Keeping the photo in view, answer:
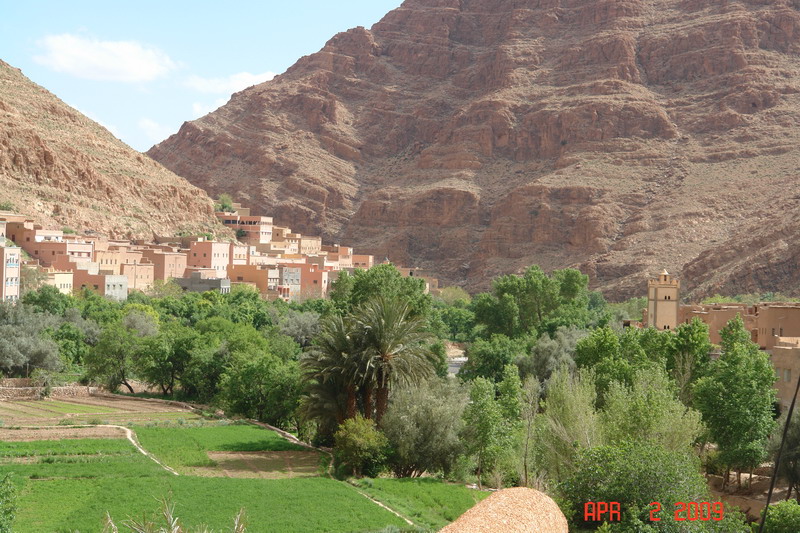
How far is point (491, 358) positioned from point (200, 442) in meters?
21.1

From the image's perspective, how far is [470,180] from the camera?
141375mm

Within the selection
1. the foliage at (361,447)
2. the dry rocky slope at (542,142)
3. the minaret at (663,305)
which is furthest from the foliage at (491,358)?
the dry rocky slope at (542,142)

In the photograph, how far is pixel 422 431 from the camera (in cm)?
2947

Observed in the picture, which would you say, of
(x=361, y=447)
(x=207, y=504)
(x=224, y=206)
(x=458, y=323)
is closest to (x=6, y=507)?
(x=207, y=504)

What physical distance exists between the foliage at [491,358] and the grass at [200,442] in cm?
1589

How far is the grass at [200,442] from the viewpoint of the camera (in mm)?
30781

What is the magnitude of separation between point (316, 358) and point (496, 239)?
9846 centimetres

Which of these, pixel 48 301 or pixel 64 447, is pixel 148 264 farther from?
pixel 64 447

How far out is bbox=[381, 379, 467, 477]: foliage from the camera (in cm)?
2925

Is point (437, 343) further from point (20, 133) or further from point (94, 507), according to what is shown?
point (20, 133)

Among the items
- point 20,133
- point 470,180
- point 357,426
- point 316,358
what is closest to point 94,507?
point 357,426

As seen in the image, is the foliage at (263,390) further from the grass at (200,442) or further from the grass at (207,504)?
the grass at (207,504)

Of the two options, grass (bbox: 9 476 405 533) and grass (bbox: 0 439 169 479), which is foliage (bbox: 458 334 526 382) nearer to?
grass (bbox: 0 439 169 479)

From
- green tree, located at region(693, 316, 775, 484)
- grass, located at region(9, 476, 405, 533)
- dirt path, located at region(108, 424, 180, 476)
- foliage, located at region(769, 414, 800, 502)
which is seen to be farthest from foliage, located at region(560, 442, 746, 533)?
dirt path, located at region(108, 424, 180, 476)
